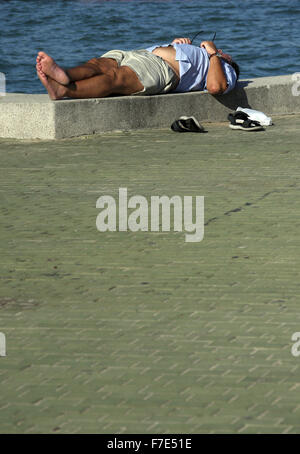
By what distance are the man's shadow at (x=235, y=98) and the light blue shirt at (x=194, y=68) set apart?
0.16 m

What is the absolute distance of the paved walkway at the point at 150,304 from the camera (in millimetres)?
3859

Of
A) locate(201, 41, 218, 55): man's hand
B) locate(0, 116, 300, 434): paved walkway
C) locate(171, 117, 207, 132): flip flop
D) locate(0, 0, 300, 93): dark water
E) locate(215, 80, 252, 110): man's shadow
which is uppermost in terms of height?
locate(0, 0, 300, 93): dark water

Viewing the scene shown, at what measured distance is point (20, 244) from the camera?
612 centimetres

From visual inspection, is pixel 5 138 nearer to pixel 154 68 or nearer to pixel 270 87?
pixel 154 68

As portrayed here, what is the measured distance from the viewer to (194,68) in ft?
33.7

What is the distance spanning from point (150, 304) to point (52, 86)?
15.4 feet

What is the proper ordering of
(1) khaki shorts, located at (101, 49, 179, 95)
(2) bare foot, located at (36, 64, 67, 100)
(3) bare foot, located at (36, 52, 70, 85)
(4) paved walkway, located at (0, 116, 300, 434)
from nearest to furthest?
(4) paved walkway, located at (0, 116, 300, 434) < (3) bare foot, located at (36, 52, 70, 85) < (2) bare foot, located at (36, 64, 67, 100) < (1) khaki shorts, located at (101, 49, 179, 95)

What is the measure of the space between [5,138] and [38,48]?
17.2m

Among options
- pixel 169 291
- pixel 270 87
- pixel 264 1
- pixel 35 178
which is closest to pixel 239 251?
pixel 169 291

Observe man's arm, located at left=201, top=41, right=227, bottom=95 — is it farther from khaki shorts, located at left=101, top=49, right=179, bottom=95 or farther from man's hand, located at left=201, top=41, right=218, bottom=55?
khaki shorts, located at left=101, top=49, right=179, bottom=95

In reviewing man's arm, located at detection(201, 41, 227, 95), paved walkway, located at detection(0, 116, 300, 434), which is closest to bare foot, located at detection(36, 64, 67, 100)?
paved walkway, located at detection(0, 116, 300, 434)

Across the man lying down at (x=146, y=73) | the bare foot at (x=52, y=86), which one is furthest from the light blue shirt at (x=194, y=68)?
the bare foot at (x=52, y=86)

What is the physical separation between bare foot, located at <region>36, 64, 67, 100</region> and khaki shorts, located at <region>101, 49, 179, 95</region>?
0.79 meters

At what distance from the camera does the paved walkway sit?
3.86 meters
